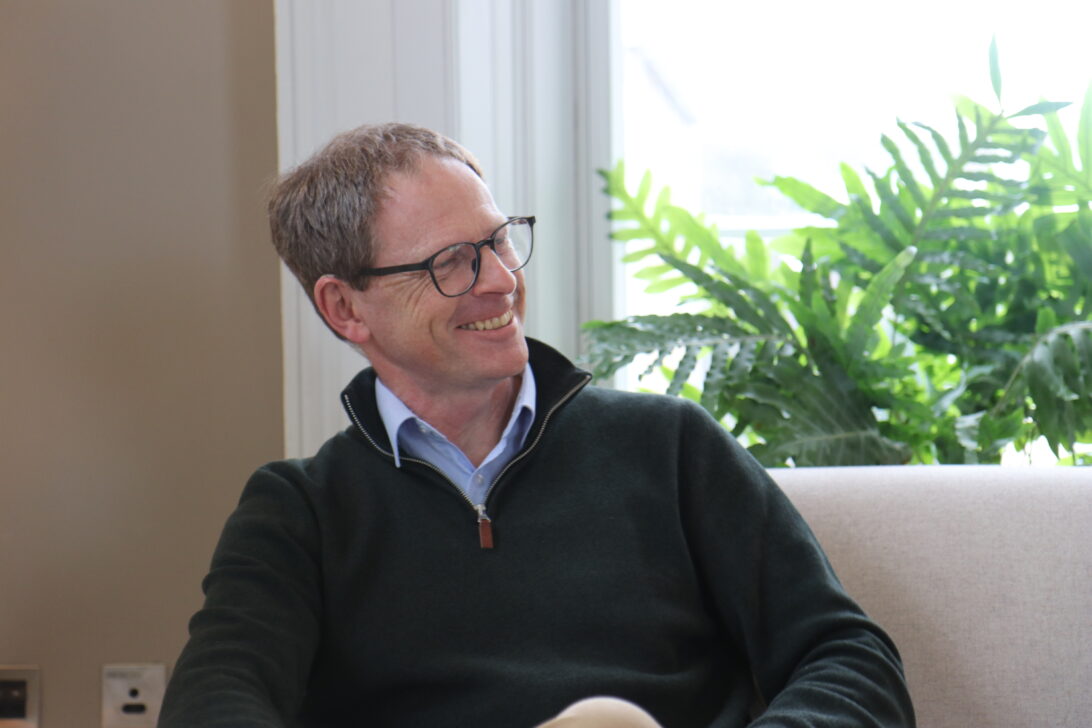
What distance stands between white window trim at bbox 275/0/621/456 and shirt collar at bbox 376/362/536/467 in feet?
1.64

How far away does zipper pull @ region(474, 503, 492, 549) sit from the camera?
1381 millimetres

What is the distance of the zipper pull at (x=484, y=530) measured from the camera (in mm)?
1381

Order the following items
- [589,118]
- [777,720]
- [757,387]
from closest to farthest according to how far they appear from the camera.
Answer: [777,720]
[757,387]
[589,118]

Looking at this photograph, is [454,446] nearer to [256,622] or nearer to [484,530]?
[484,530]

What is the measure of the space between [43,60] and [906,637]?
5.21 feet

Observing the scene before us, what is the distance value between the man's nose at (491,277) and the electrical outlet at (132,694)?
1.01 meters

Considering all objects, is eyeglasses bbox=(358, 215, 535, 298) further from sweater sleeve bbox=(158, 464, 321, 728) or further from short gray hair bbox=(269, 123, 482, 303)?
sweater sleeve bbox=(158, 464, 321, 728)

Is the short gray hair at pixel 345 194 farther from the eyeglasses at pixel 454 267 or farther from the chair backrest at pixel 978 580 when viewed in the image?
the chair backrest at pixel 978 580

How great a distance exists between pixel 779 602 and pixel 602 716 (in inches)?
14.7

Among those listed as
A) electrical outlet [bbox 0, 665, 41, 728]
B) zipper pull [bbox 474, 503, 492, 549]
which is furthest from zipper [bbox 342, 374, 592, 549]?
electrical outlet [bbox 0, 665, 41, 728]

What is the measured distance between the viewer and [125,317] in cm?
202

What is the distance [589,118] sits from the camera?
7.61ft

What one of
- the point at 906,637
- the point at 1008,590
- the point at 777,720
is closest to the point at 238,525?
the point at 777,720

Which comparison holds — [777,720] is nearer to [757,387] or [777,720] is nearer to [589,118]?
[757,387]
